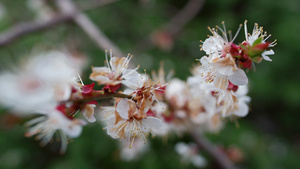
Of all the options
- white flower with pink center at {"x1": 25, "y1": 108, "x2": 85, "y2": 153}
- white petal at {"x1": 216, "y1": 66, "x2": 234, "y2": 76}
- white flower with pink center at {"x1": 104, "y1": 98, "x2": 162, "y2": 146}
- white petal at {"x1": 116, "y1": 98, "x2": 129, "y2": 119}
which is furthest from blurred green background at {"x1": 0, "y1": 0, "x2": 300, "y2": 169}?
white petal at {"x1": 216, "y1": 66, "x2": 234, "y2": 76}

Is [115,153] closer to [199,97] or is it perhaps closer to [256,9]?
[199,97]

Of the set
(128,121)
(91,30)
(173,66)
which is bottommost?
(128,121)

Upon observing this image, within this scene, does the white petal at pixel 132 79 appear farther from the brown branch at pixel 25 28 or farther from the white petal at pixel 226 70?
the brown branch at pixel 25 28

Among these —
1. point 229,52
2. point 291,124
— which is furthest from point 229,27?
point 229,52

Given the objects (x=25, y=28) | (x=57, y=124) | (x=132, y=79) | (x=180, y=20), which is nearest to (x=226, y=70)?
(x=132, y=79)

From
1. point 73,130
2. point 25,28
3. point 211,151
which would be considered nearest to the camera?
point 73,130

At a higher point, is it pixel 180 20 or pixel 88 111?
pixel 180 20

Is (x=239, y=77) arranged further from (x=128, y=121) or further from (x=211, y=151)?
(x=211, y=151)

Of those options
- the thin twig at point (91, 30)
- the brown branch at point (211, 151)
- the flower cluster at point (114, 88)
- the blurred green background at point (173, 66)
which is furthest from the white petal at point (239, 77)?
the blurred green background at point (173, 66)

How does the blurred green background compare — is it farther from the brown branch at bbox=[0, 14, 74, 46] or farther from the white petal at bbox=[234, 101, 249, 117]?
the white petal at bbox=[234, 101, 249, 117]
